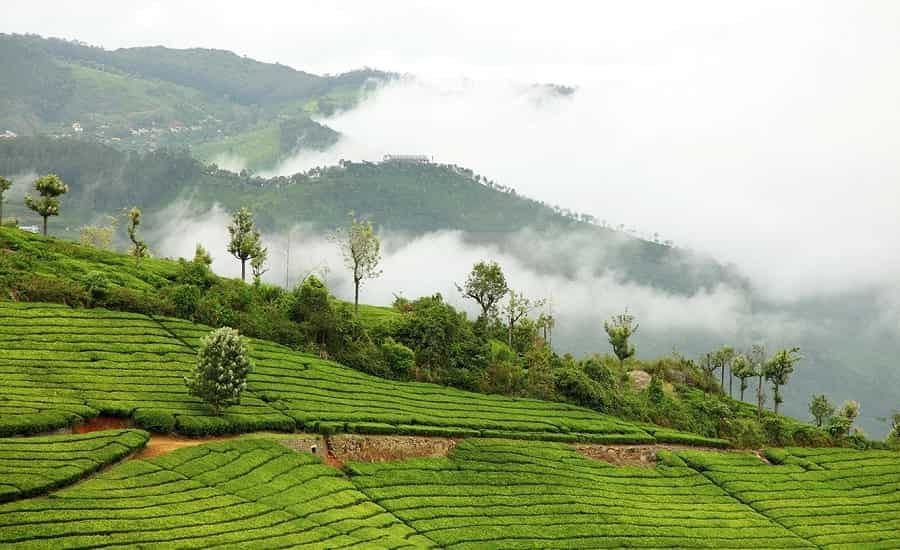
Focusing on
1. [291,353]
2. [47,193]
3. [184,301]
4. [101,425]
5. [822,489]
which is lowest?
[822,489]

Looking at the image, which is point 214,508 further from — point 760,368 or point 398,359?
point 760,368

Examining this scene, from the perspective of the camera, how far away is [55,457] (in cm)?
3247

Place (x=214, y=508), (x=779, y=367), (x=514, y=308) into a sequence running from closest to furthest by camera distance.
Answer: (x=214, y=508) → (x=514, y=308) → (x=779, y=367)

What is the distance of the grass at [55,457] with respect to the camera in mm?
29688

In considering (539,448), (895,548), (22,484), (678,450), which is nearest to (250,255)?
(539,448)

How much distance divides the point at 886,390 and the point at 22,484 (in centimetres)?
20109

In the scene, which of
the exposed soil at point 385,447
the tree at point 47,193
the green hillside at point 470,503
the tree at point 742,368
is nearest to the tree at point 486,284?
the green hillside at point 470,503

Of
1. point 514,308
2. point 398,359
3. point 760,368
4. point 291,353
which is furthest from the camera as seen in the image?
point 760,368

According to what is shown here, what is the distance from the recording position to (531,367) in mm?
66125

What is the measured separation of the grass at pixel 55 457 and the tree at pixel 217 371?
4797 mm

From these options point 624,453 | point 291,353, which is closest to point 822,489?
point 624,453

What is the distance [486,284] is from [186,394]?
3350 centimetres

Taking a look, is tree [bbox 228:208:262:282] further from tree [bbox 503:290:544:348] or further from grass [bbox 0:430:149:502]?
grass [bbox 0:430:149:502]

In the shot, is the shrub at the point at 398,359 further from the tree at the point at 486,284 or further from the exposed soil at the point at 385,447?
the tree at the point at 486,284
